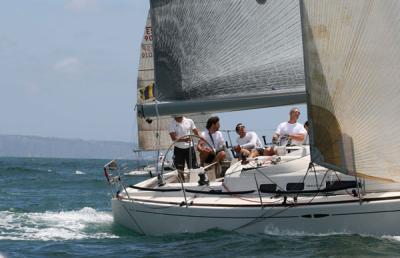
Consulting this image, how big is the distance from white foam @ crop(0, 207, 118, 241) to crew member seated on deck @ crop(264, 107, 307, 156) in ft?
9.46

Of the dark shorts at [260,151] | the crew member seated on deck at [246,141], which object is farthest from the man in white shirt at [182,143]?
the dark shorts at [260,151]

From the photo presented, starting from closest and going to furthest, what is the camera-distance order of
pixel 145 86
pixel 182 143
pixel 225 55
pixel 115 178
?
1. pixel 225 55
2. pixel 115 178
3. pixel 182 143
4. pixel 145 86

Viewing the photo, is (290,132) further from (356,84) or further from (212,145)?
(356,84)

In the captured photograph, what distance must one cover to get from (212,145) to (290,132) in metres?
1.31

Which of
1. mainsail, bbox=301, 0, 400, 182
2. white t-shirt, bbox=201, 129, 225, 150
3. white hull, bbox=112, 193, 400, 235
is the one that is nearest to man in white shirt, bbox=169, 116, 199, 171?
white t-shirt, bbox=201, 129, 225, 150

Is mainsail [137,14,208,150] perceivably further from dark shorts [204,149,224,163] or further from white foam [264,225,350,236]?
white foam [264,225,350,236]

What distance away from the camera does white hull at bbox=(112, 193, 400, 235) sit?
1184 centimetres

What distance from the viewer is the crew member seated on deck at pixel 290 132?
14.3m

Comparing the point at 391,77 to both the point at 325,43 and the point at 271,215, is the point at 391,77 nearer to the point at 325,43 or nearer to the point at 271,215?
the point at 325,43

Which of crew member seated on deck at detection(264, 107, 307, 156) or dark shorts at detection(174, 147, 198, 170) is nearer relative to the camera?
crew member seated on deck at detection(264, 107, 307, 156)

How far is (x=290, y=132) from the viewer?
14516 millimetres

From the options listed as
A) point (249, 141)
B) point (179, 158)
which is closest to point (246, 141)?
point (249, 141)

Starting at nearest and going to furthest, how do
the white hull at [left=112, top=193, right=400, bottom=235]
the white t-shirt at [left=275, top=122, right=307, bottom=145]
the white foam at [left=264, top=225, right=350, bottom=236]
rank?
the white hull at [left=112, top=193, right=400, bottom=235] → the white foam at [left=264, top=225, right=350, bottom=236] → the white t-shirt at [left=275, top=122, right=307, bottom=145]

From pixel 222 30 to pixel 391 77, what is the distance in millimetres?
2935
